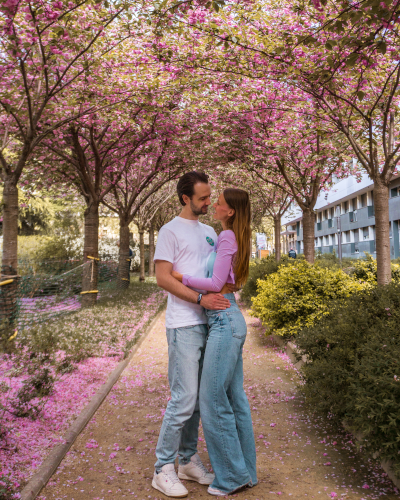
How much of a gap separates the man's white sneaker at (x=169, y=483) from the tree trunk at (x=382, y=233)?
17.5 feet

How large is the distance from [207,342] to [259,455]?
4.48 feet

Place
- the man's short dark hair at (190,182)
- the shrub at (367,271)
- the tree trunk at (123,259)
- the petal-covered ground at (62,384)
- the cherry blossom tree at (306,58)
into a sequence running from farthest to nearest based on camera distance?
1. the tree trunk at (123,259)
2. the shrub at (367,271)
3. the cherry blossom tree at (306,58)
4. the petal-covered ground at (62,384)
5. the man's short dark hair at (190,182)

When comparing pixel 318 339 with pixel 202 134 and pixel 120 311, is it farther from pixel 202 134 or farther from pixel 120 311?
pixel 202 134

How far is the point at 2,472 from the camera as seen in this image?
3205mm

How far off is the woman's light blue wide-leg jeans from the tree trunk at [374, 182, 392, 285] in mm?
4994

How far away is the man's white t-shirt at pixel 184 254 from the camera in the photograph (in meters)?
3.25

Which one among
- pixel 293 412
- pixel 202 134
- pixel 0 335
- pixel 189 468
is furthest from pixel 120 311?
pixel 189 468

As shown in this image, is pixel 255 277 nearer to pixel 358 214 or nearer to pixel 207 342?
pixel 207 342

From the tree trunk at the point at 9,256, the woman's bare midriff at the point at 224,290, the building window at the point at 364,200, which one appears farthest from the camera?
the building window at the point at 364,200

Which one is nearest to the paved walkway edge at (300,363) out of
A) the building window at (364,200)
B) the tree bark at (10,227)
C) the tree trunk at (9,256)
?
the tree trunk at (9,256)

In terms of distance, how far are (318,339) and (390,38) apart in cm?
535

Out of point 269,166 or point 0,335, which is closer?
point 0,335

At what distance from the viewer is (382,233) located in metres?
7.58

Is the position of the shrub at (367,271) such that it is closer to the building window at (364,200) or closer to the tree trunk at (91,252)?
the tree trunk at (91,252)
